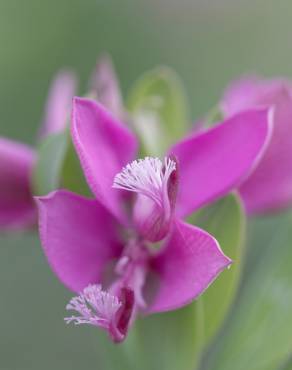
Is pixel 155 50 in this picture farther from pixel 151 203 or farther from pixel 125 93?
pixel 151 203

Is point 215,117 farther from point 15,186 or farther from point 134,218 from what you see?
point 15,186

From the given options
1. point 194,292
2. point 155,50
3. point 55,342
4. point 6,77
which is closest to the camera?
point 194,292

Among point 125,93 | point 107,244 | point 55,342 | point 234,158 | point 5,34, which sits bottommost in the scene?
point 55,342

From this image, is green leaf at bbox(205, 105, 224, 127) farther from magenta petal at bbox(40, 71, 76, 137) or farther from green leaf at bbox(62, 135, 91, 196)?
magenta petal at bbox(40, 71, 76, 137)

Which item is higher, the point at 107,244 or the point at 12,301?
the point at 107,244

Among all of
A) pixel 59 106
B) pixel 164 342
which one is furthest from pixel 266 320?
pixel 59 106

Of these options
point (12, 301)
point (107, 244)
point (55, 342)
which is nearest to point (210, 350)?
point (55, 342)

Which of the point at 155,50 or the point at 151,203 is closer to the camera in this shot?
the point at 151,203
